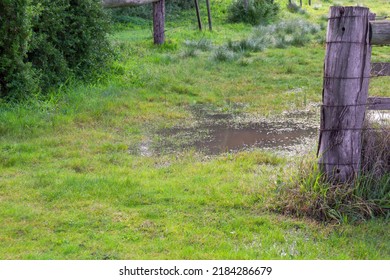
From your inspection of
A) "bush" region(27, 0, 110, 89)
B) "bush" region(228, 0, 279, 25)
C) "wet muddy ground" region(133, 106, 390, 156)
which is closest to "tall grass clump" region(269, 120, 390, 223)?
"wet muddy ground" region(133, 106, 390, 156)

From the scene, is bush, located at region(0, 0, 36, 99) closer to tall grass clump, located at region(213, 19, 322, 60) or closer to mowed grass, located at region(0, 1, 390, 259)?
mowed grass, located at region(0, 1, 390, 259)

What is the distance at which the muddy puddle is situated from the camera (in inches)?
318

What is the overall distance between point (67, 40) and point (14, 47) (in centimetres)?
198

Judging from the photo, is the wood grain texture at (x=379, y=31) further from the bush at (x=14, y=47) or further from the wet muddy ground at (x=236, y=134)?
the bush at (x=14, y=47)

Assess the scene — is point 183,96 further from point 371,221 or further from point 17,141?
point 371,221

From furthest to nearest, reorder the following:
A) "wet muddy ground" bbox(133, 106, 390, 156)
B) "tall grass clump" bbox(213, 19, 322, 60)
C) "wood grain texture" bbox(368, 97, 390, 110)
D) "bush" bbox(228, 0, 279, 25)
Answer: "bush" bbox(228, 0, 279, 25)
"tall grass clump" bbox(213, 19, 322, 60)
"wet muddy ground" bbox(133, 106, 390, 156)
"wood grain texture" bbox(368, 97, 390, 110)

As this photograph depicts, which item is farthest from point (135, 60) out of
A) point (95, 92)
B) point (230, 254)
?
point (230, 254)

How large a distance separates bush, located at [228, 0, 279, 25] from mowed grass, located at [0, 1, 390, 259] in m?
10.7

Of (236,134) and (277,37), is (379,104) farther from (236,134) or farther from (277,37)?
(277,37)

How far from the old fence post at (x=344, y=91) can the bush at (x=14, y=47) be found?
5.32m

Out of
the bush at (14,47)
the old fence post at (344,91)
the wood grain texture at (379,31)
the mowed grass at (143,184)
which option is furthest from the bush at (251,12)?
the old fence post at (344,91)

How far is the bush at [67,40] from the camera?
10.2m

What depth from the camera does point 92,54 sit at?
11406 millimetres

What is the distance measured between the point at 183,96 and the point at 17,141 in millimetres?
3789
